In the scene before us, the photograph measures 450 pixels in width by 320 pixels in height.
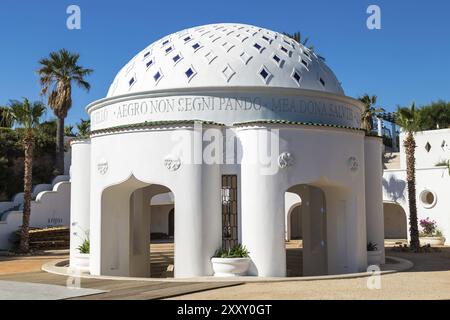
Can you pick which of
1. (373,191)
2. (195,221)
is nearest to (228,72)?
(195,221)

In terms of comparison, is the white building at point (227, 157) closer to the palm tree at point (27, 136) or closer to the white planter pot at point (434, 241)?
the palm tree at point (27, 136)

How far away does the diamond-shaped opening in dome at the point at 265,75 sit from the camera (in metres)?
19.2

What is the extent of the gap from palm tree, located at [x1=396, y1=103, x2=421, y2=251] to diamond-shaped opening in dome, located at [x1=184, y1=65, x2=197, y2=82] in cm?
1455

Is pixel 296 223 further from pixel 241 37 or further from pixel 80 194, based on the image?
pixel 241 37

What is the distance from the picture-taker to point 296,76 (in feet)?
65.2

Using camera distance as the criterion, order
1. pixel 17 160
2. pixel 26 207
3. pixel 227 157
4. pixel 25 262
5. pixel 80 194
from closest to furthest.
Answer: pixel 227 157, pixel 80 194, pixel 25 262, pixel 26 207, pixel 17 160

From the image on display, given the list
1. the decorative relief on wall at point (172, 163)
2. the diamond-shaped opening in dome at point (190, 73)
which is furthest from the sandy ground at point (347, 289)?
the diamond-shaped opening in dome at point (190, 73)

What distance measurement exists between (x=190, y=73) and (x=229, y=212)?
499 cm

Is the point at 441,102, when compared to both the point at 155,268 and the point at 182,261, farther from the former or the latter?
the point at 182,261

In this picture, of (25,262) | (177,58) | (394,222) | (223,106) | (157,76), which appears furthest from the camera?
(394,222)

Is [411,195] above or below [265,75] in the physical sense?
below

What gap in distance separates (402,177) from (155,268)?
1858 cm

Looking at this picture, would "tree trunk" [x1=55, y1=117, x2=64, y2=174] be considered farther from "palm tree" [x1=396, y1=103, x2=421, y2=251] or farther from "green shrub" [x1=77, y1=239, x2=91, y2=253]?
"palm tree" [x1=396, y1=103, x2=421, y2=251]

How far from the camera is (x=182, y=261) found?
1719 centimetres
